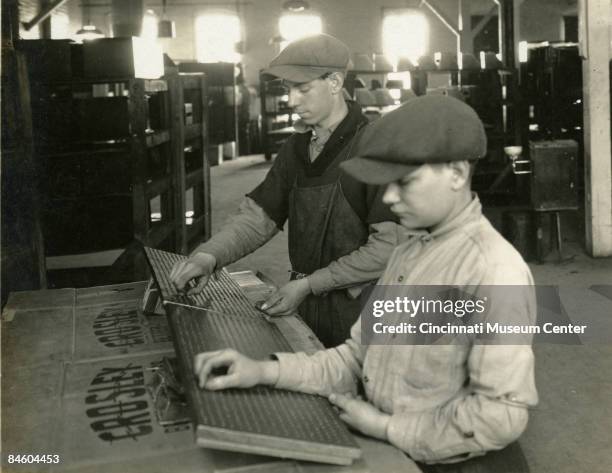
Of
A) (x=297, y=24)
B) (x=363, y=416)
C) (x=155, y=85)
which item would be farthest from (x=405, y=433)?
(x=297, y=24)

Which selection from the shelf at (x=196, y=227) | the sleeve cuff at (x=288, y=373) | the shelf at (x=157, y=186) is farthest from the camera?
the shelf at (x=196, y=227)

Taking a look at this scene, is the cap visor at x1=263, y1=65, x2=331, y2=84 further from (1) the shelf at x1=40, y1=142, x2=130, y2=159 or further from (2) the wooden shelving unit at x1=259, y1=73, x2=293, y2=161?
(2) the wooden shelving unit at x1=259, y1=73, x2=293, y2=161

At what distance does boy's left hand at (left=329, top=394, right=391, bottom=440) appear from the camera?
1.34m

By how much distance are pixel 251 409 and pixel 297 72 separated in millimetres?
1172

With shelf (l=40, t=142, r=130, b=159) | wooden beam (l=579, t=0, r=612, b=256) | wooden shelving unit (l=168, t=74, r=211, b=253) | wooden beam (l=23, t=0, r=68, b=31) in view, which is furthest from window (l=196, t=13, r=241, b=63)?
shelf (l=40, t=142, r=130, b=159)

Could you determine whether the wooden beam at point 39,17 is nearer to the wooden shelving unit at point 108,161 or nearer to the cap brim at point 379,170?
the wooden shelving unit at point 108,161

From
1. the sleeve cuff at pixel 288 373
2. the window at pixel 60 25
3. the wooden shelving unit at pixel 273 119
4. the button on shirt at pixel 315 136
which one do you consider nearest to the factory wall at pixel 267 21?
the window at pixel 60 25

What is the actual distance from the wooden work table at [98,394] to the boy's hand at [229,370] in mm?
118

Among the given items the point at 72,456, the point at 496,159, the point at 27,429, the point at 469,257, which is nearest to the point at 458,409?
the point at 469,257

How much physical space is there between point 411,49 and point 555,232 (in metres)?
12.7

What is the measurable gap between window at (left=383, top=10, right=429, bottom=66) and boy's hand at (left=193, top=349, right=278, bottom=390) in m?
17.1

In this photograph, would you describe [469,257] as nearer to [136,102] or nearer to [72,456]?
[72,456]

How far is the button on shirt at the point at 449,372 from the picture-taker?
48.4 inches

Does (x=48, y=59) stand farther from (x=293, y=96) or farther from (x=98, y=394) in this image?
(x=98, y=394)
